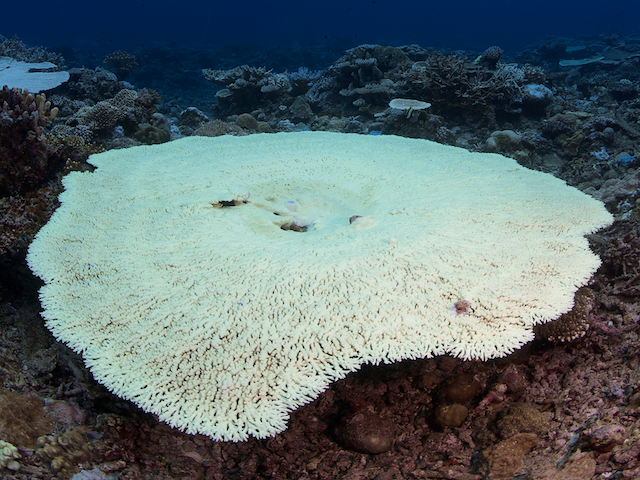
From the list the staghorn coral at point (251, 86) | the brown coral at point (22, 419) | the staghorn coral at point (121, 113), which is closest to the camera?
the brown coral at point (22, 419)

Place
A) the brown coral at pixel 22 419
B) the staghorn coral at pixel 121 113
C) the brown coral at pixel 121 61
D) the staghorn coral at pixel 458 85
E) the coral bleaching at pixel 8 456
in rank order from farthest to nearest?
the brown coral at pixel 121 61, the staghorn coral at pixel 458 85, the staghorn coral at pixel 121 113, the brown coral at pixel 22 419, the coral bleaching at pixel 8 456

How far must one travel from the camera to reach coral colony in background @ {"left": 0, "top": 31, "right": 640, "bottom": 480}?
5.64 ft

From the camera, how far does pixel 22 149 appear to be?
365 centimetres

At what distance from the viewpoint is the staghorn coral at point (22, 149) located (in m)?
3.53

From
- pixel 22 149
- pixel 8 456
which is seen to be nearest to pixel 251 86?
pixel 22 149

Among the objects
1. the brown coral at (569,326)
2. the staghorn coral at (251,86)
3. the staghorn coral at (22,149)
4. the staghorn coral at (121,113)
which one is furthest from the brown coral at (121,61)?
the brown coral at (569,326)

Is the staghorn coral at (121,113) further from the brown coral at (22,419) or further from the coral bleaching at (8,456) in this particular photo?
the coral bleaching at (8,456)

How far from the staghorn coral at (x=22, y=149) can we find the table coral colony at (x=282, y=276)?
2.30 ft

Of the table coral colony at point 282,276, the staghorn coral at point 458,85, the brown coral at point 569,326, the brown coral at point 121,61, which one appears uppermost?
the staghorn coral at point 458,85

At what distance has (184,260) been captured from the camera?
2.24m

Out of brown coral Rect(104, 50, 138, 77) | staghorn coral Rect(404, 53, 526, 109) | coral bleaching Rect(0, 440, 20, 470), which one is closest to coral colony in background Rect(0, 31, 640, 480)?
coral bleaching Rect(0, 440, 20, 470)

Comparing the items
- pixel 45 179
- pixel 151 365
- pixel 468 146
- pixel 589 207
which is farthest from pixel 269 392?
pixel 468 146

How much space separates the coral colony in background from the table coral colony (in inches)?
0.5

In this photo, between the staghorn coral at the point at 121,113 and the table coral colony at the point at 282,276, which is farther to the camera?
the staghorn coral at the point at 121,113
